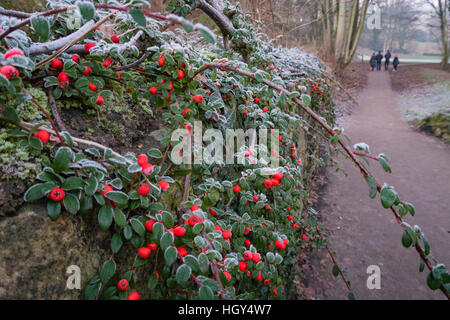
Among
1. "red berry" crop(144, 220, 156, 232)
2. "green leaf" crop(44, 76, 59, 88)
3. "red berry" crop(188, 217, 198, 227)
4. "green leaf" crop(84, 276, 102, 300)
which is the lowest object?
"green leaf" crop(84, 276, 102, 300)

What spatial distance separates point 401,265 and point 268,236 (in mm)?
2720

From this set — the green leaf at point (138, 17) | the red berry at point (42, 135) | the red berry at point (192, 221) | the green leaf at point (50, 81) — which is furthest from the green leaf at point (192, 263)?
the green leaf at point (50, 81)

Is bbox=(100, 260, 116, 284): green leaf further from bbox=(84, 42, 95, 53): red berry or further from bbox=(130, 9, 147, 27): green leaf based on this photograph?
bbox=(84, 42, 95, 53): red berry

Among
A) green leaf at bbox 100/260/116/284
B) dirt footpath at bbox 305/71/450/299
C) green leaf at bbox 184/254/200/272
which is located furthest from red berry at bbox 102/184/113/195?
dirt footpath at bbox 305/71/450/299

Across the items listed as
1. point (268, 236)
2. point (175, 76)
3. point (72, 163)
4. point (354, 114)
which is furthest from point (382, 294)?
point (354, 114)

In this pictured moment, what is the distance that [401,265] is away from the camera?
127 inches

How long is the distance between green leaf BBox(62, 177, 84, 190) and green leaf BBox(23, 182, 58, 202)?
0.11 ft

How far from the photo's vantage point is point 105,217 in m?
0.80

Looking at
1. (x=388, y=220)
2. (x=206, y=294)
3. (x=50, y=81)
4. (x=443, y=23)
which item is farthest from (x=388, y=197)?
(x=443, y=23)

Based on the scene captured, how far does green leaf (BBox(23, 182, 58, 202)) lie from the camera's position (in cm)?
73

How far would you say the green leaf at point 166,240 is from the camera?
0.84 meters

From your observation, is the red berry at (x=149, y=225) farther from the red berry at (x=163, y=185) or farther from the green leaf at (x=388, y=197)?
the green leaf at (x=388, y=197)

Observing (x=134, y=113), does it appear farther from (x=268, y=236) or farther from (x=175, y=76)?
(x=268, y=236)

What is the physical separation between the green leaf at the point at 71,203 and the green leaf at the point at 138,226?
0.17 m
